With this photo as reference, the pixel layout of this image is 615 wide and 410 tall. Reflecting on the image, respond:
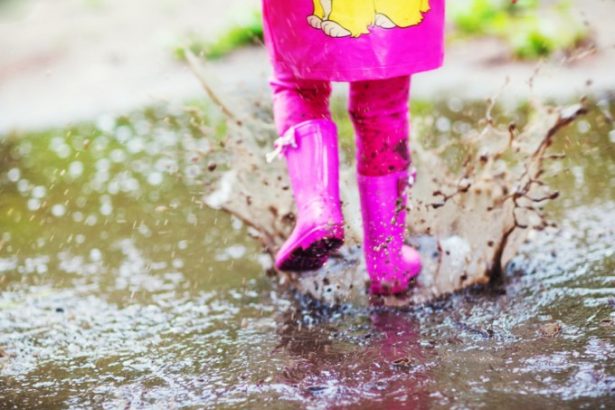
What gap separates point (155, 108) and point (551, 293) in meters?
5.36

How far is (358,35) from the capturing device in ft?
7.83

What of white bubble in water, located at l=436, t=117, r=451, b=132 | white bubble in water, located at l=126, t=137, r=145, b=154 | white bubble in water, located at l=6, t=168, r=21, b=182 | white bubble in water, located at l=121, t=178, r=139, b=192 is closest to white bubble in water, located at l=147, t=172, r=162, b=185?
white bubble in water, located at l=121, t=178, r=139, b=192

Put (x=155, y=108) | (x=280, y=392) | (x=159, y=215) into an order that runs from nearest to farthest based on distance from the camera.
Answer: (x=280, y=392) < (x=159, y=215) < (x=155, y=108)

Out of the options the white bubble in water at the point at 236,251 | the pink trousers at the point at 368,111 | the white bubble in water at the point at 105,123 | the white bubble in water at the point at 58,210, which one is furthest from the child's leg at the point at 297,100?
the white bubble in water at the point at 105,123

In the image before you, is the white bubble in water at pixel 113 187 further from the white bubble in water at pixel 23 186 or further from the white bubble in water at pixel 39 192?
the white bubble in water at pixel 23 186

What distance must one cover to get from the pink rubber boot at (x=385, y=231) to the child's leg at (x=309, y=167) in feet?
0.57

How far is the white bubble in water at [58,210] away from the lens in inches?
180

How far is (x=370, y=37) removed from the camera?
239 cm

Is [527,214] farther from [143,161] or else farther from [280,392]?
[143,161]

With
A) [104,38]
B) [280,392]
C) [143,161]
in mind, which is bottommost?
[280,392]

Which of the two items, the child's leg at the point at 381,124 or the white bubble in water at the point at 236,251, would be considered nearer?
the child's leg at the point at 381,124

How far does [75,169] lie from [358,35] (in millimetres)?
3575

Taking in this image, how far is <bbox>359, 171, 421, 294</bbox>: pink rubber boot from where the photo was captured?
2707 mm

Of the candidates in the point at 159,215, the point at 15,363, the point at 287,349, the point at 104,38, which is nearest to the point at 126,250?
the point at 159,215
